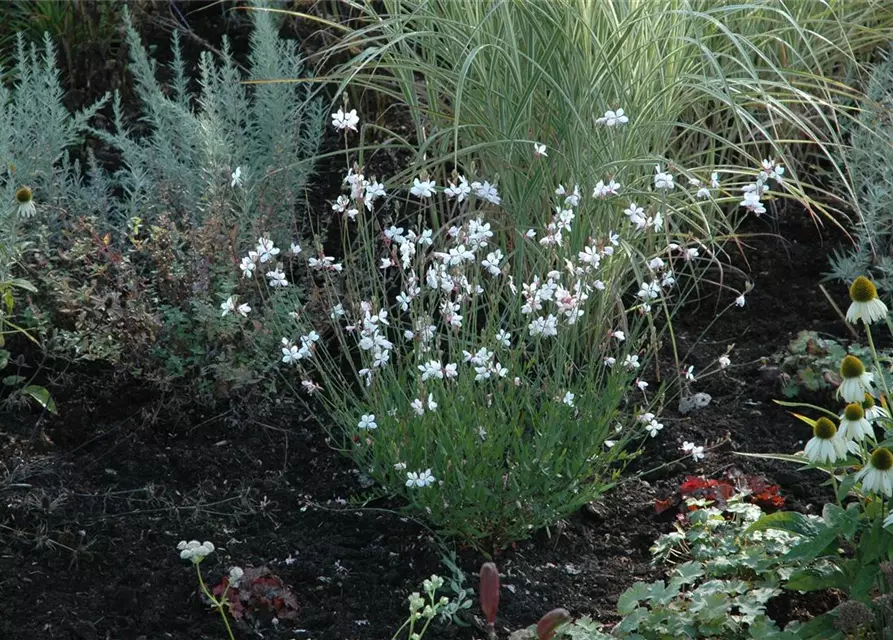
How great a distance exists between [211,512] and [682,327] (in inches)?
76.1

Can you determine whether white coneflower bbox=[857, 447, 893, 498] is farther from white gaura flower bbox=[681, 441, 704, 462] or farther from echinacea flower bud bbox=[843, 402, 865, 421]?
white gaura flower bbox=[681, 441, 704, 462]

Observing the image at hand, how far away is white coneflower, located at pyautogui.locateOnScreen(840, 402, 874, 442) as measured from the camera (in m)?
2.24

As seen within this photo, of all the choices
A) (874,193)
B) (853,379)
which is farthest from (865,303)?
(874,193)

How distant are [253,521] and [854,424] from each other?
1.56 metres

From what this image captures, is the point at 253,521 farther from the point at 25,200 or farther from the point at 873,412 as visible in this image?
the point at 873,412

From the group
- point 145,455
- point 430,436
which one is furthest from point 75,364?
point 430,436

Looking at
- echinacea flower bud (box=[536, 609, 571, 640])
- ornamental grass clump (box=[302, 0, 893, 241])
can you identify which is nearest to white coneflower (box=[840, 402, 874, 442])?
echinacea flower bud (box=[536, 609, 571, 640])

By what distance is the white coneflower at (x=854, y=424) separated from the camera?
2.24 m

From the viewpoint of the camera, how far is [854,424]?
2.26 meters

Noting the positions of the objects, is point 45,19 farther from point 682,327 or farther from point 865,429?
point 865,429

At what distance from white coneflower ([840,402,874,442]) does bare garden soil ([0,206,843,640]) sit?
0.58 m

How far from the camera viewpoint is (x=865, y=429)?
227 cm

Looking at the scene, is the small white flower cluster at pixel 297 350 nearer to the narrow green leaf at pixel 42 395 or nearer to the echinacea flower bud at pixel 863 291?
the narrow green leaf at pixel 42 395

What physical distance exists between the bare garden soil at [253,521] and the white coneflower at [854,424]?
1.91ft
